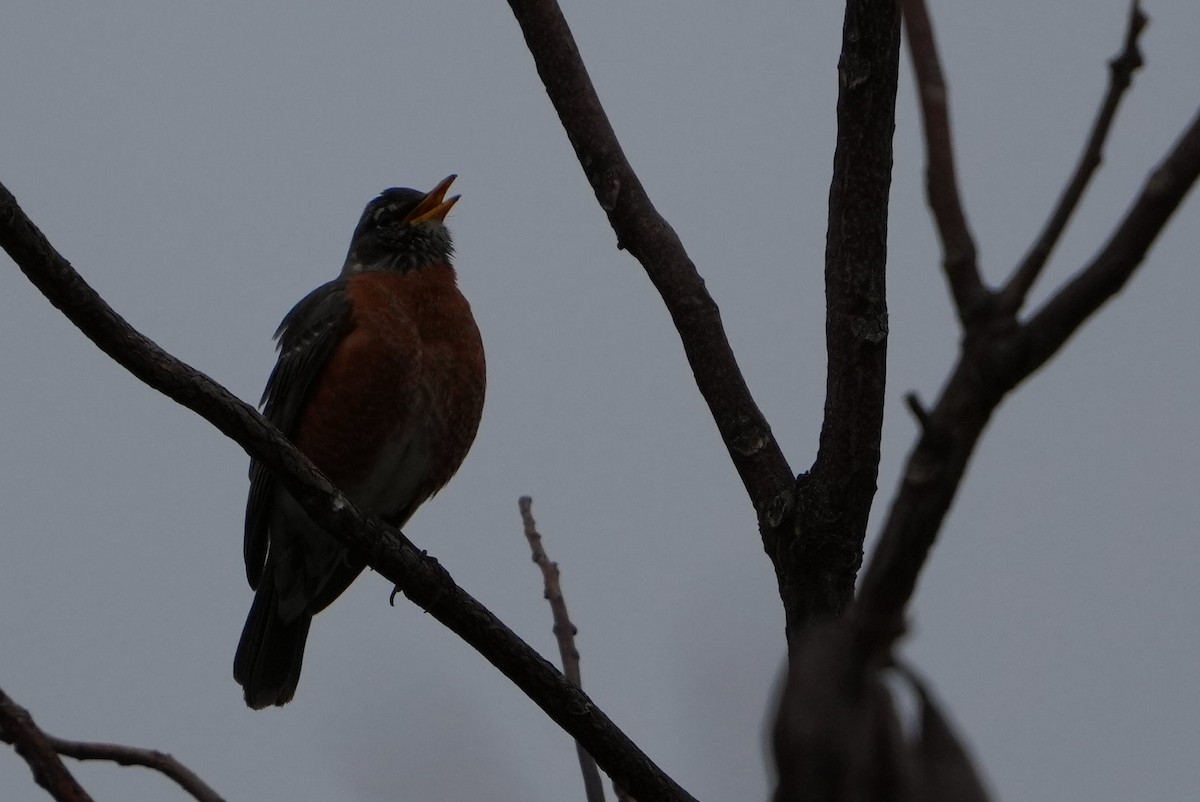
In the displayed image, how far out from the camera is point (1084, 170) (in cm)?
115

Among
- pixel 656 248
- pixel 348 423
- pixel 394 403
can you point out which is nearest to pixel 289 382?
pixel 348 423

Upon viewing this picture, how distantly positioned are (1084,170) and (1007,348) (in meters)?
0.16

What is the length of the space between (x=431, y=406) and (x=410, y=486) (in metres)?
0.35

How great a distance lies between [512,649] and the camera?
303 centimetres

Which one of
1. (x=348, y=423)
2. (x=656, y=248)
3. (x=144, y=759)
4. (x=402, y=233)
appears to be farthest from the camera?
(x=402, y=233)

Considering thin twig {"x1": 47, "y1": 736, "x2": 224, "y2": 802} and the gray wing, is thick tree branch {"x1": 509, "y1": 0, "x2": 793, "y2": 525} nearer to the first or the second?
thin twig {"x1": 47, "y1": 736, "x2": 224, "y2": 802}

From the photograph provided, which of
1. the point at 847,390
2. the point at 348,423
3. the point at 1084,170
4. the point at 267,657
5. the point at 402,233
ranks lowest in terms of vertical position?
the point at 1084,170

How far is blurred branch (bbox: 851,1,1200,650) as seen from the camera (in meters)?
1.17

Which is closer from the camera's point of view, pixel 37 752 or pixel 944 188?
pixel 944 188

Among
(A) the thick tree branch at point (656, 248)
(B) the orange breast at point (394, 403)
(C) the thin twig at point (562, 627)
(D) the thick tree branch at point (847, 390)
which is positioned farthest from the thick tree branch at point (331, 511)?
(B) the orange breast at point (394, 403)

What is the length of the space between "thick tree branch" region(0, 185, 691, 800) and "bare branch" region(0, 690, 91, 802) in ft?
2.87

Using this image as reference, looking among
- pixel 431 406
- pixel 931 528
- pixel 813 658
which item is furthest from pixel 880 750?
pixel 431 406

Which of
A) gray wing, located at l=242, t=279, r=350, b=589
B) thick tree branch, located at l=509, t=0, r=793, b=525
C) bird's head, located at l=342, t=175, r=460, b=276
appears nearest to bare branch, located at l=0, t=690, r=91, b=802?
thick tree branch, located at l=509, t=0, r=793, b=525

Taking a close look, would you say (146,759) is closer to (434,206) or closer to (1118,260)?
(1118,260)
